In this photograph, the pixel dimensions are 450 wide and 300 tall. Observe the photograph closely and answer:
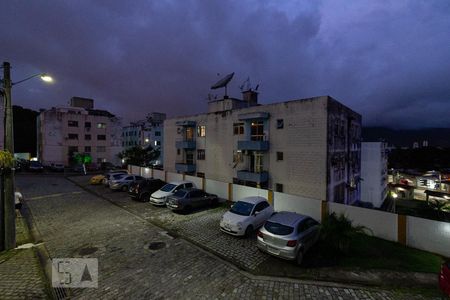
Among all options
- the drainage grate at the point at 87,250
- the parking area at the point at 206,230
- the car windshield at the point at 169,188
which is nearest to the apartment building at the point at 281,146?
the parking area at the point at 206,230

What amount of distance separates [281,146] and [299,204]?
25.9 feet

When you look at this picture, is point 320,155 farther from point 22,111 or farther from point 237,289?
point 22,111

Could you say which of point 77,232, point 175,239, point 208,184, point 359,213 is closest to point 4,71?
point 77,232

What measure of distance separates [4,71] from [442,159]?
117374 millimetres

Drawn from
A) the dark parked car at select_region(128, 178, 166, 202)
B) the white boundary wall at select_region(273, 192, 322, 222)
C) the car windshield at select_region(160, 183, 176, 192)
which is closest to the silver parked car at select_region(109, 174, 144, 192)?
the dark parked car at select_region(128, 178, 166, 202)

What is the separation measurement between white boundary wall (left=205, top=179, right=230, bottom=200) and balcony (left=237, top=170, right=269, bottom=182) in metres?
4.10

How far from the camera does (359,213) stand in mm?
11688

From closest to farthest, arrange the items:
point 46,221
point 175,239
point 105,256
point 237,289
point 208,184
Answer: point 237,289, point 105,256, point 175,239, point 46,221, point 208,184

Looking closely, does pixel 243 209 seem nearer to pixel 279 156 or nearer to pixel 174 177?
pixel 279 156

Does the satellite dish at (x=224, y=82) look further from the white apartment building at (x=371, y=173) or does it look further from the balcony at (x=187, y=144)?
the white apartment building at (x=371, y=173)

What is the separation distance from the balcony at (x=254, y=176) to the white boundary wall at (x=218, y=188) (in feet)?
13.5

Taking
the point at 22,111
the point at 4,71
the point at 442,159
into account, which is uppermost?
the point at 22,111

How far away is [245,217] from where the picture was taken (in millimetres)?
10984

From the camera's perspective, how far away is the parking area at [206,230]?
884 cm
